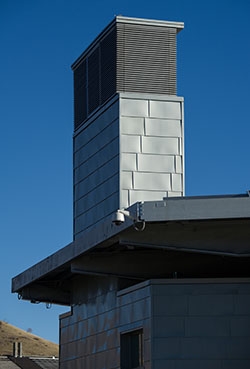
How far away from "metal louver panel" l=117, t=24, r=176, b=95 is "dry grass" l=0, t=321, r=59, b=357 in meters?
80.4

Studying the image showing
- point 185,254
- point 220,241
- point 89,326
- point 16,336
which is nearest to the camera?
point 220,241

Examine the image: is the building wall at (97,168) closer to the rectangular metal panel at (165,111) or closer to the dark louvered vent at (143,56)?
the dark louvered vent at (143,56)

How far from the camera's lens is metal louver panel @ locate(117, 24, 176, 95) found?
42.7 metres

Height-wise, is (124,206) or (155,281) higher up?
(124,206)

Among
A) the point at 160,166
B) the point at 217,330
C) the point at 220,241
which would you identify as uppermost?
the point at 160,166

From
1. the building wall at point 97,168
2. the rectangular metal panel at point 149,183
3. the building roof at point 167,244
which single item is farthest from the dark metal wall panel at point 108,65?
the building roof at point 167,244

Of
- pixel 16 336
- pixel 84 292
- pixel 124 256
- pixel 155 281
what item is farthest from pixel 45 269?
pixel 16 336

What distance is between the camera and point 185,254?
134ft

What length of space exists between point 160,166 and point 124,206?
6.90ft

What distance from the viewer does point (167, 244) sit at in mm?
37375

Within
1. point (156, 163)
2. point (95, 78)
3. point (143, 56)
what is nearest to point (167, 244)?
point (156, 163)

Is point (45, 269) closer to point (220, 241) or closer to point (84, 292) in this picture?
point (84, 292)

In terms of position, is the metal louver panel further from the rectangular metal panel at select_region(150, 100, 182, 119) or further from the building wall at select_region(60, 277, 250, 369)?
the building wall at select_region(60, 277, 250, 369)

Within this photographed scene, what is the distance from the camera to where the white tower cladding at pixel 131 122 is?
41.4 meters
